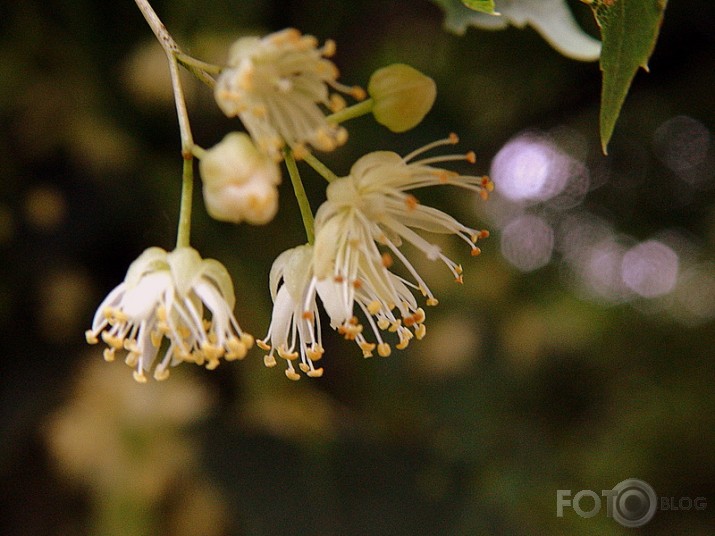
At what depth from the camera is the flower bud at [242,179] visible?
1.30 feet

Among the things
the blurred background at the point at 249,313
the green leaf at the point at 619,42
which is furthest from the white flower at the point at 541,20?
the blurred background at the point at 249,313

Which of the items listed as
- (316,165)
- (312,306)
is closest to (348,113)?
(316,165)

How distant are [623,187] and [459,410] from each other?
2.37ft

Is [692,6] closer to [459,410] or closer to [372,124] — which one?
[372,124]

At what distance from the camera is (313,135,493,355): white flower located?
1.56 ft

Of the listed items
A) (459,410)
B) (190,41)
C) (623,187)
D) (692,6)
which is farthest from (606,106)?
(623,187)

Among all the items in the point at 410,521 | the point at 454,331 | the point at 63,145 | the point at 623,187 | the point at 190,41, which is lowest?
the point at 410,521

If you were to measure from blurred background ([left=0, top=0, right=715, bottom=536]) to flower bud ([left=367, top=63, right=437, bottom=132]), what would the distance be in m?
0.62

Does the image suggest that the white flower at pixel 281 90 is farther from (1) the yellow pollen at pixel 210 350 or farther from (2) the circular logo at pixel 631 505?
(2) the circular logo at pixel 631 505

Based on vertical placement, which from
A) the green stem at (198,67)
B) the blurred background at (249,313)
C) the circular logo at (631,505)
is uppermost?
the green stem at (198,67)

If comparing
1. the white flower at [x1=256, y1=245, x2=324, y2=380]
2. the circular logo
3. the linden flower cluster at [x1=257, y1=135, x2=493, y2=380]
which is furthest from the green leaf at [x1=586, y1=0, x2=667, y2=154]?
the circular logo

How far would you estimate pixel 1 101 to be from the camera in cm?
108

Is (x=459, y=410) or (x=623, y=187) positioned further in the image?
(x=623, y=187)

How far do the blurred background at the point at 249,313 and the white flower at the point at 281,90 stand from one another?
0.62 m
